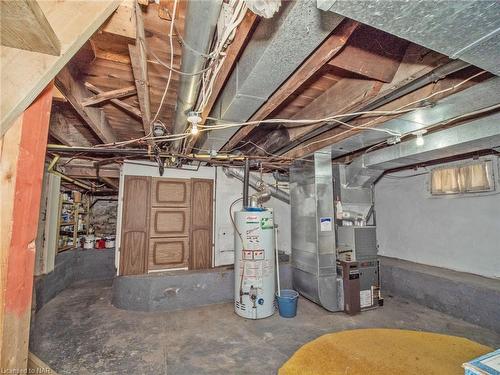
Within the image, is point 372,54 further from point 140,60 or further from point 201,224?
point 201,224

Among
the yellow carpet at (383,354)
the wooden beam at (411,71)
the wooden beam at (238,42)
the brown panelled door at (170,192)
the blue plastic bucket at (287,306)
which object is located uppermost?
the wooden beam at (411,71)

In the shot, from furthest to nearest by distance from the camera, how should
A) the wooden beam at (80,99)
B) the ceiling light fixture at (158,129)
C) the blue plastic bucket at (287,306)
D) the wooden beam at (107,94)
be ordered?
the blue plastic bucket at (287,306) → the ceiling light fixture at (158,129) → the wooden beam at (107,94) → the wooden beam at (80,99)

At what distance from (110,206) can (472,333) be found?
8.03 meters

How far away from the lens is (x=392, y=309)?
3635 millimetres

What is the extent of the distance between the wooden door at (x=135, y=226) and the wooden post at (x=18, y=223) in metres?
3.72

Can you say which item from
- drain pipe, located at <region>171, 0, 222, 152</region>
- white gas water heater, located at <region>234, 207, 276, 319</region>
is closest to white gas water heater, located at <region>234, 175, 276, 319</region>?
white gas water heater, located at <region>234, 207, 276, 319</region>

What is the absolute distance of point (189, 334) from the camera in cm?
294

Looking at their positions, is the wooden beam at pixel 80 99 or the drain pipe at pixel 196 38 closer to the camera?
the drain pipe at pixel 196 38

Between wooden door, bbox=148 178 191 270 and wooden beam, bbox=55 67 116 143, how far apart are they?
1.54 metres

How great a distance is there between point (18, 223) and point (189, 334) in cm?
271

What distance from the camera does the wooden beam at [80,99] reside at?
5.87ft

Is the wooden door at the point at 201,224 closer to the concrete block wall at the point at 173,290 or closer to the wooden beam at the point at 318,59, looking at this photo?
the concrete block wall at the point at 173,290

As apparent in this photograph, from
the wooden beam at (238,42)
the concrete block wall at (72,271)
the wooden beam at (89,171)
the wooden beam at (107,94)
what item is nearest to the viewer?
the wooden beam at (238,42)

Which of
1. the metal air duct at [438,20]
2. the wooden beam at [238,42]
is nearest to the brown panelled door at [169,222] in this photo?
the wooden beam at [238,42]
